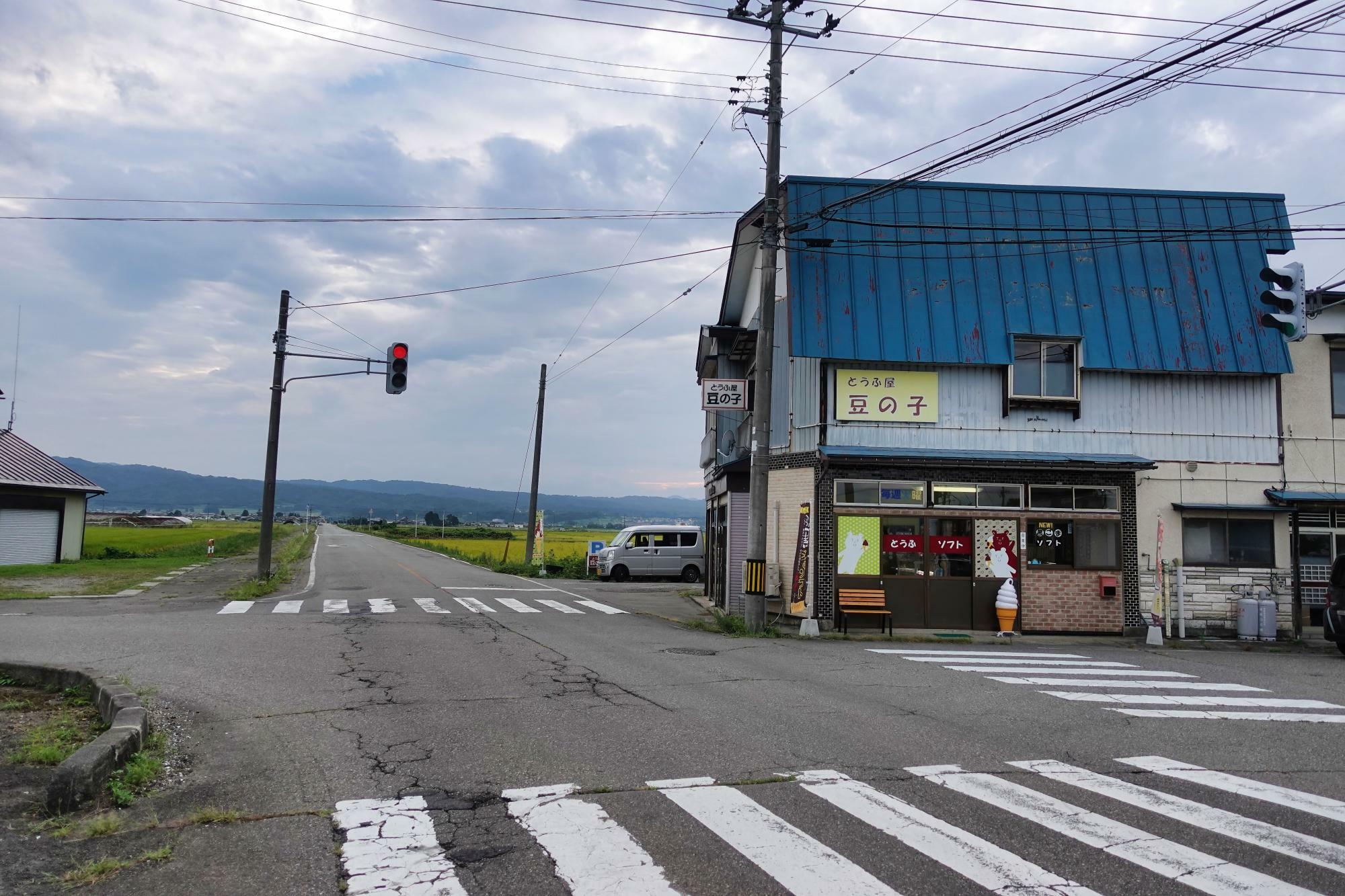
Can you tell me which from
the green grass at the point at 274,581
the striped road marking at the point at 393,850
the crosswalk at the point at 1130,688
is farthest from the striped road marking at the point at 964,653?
the green grass at the point at 274,581

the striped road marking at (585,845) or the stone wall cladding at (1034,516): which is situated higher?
the stone wall cladding at (1034,516)

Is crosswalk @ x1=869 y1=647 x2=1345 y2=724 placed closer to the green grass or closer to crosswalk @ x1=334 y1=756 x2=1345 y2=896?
crosswalk @ x1=334 y1=756 x2=1345 y2=896

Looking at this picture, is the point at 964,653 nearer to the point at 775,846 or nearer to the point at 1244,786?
the point at 1244,786

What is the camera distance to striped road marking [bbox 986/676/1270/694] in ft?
37.2

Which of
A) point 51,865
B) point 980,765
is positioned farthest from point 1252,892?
point 51,865

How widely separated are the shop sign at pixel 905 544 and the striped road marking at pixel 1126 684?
578cm

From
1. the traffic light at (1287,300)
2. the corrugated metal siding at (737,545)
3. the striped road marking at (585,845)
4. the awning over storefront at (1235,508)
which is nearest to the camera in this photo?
the striped road marking at (585,845)

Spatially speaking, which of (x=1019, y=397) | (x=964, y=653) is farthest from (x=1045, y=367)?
(x=964, y=653)

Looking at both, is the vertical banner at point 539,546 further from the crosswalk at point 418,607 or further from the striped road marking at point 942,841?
the striped road marking at point 942,841

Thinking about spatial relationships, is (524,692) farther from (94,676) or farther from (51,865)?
(51,865)

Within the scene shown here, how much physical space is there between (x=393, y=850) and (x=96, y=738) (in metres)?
3.42

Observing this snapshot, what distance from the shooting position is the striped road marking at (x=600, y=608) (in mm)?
20109

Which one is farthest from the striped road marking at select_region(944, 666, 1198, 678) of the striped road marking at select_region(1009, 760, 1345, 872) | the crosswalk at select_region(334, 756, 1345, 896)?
the crosswalk at select_region(334, 756, 1345, 896)

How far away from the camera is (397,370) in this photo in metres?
20.9
